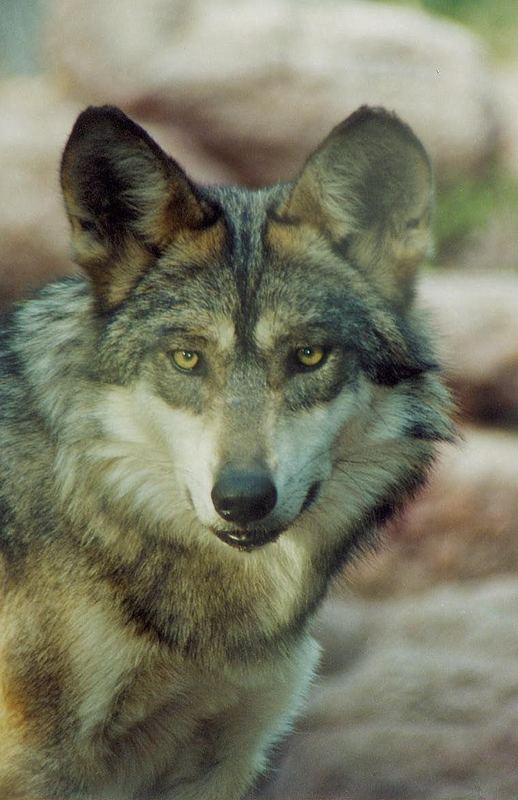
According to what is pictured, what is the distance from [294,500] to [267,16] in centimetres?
652

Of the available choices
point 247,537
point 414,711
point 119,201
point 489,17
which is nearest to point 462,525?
point 414,711

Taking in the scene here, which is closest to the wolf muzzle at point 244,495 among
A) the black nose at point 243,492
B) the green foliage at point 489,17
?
the black nose at point 243,492

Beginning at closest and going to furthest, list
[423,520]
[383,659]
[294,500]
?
[294,500] → [383,659] → [423,520]

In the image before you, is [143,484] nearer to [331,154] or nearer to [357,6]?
[331,154]

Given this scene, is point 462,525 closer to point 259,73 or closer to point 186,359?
point 259,73

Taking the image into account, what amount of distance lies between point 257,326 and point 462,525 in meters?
4.25

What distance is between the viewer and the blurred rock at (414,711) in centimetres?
483

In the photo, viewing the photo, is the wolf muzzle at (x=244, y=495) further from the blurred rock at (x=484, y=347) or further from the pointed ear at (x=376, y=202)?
the blurred rock at (x=484, y=347)

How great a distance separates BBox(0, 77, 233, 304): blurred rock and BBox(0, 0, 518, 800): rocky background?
0.05ft

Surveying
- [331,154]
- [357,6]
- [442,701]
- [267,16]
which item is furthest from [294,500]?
[357,6]

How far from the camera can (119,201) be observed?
360cm

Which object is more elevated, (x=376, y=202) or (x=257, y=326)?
(x=376, y=202)

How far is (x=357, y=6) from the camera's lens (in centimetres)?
964

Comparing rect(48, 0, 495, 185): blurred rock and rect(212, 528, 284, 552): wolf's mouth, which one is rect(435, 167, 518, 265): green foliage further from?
rect(212, 528, 284, 552): wolf's mouth
